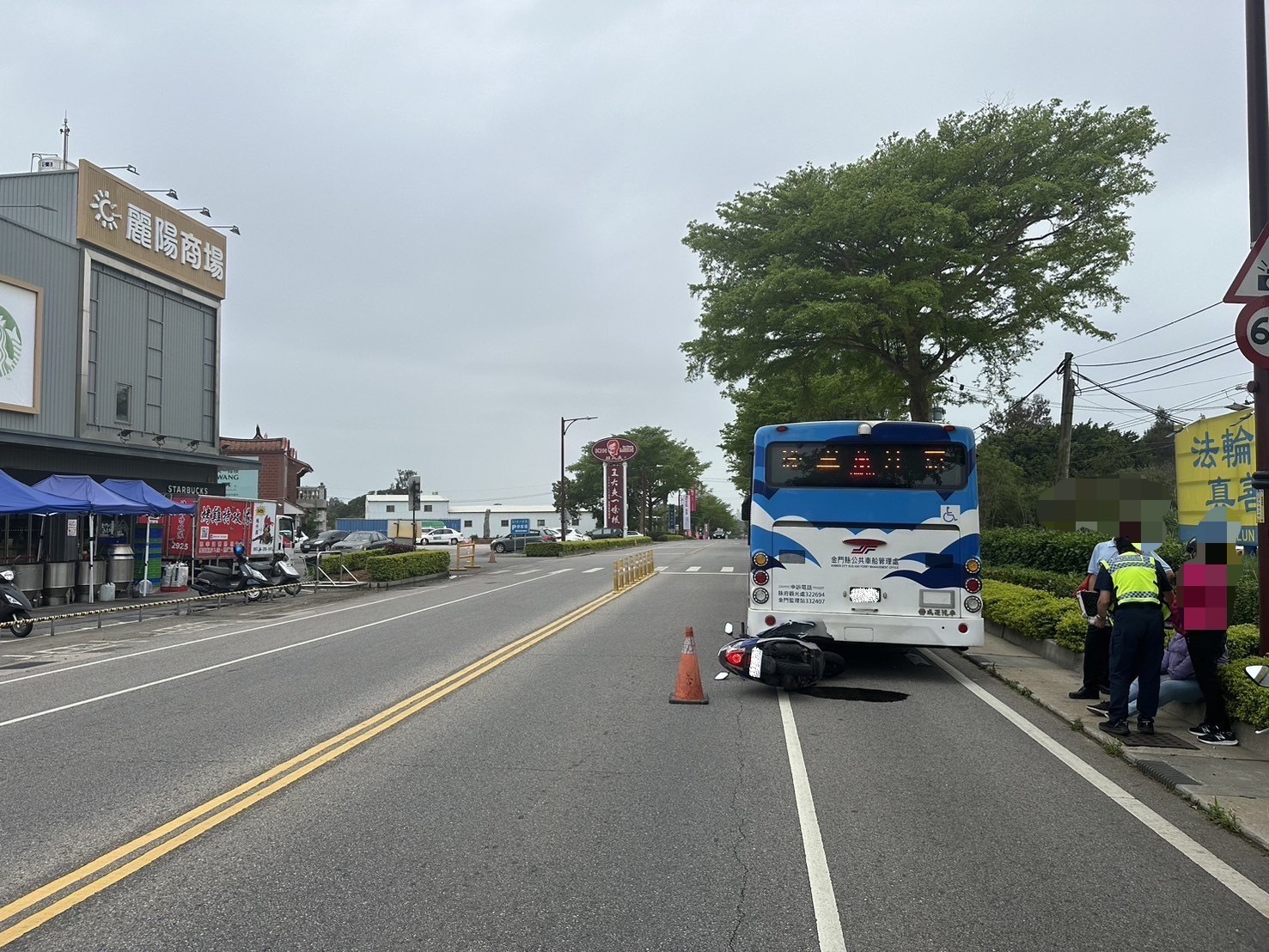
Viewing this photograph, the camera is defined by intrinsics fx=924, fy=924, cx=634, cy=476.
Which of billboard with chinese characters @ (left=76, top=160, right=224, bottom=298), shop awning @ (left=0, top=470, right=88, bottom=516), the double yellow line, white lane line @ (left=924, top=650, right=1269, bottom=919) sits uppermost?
billboard with chinese characters @ (left=76, top=160, right=224, bottom=298)

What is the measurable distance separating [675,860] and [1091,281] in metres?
21.3

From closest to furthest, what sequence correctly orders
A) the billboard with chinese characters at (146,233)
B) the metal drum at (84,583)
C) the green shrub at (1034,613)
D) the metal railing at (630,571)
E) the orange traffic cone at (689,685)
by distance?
the orange traffic cone at (689,685) < the green shrub at (1034,613) < the metal drum at (84,583) < the billboard with chinese characters at (146,233) < the metal railing at (630,571)

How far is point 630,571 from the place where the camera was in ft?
92.9

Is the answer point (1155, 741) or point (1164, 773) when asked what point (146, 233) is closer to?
point (1155, 741)

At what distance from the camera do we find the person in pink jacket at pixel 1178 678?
7785 mm

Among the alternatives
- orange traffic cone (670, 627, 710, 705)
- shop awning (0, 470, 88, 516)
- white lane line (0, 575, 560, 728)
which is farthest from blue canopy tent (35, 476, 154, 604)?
orange traffic cone (670, 627, 710, 705)

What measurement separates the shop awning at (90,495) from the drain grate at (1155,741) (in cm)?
1955

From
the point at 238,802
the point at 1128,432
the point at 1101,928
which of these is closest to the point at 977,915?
the point at 1101,928

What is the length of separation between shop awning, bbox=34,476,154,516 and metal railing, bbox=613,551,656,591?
11.4 metres

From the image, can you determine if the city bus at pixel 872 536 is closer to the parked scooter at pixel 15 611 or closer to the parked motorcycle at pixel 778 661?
the parked motorcycle at pixel 778 661

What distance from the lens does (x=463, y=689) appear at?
965 cm

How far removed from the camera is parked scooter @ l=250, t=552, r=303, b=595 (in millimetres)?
23578

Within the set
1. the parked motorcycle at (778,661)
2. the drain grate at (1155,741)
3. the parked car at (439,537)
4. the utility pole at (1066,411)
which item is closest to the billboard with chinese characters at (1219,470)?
the drain grate at (1155,741)

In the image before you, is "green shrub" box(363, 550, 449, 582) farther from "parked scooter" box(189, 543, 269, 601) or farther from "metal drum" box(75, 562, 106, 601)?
"metal drum" box(75, 562, 106, 601)
